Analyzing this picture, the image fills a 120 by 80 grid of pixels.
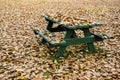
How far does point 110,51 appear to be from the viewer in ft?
22.9

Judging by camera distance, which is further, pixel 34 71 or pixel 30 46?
pixel 30 46

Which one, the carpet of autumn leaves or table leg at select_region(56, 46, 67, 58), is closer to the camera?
the carpet of autumn leaves

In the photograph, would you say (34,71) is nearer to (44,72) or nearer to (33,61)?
(44,72)

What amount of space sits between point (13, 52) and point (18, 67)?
3.57 feet

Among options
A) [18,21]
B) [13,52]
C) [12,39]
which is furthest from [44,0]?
[13,52]

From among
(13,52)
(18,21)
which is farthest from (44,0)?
(13,52)

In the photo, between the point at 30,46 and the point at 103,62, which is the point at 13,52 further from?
the point at 103,62

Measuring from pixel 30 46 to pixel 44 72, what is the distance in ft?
6.36

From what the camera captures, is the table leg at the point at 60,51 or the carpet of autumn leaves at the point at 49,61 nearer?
the carpet of autumn leaves at the point at 49,61

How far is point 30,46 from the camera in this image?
7355 millimetres

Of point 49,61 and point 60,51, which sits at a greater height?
point 60,51

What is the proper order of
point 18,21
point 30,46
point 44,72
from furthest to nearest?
point 18,21, point 30,46, point 44,72

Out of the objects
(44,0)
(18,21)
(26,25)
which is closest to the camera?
(26,25)

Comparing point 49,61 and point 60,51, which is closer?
point 49,61
